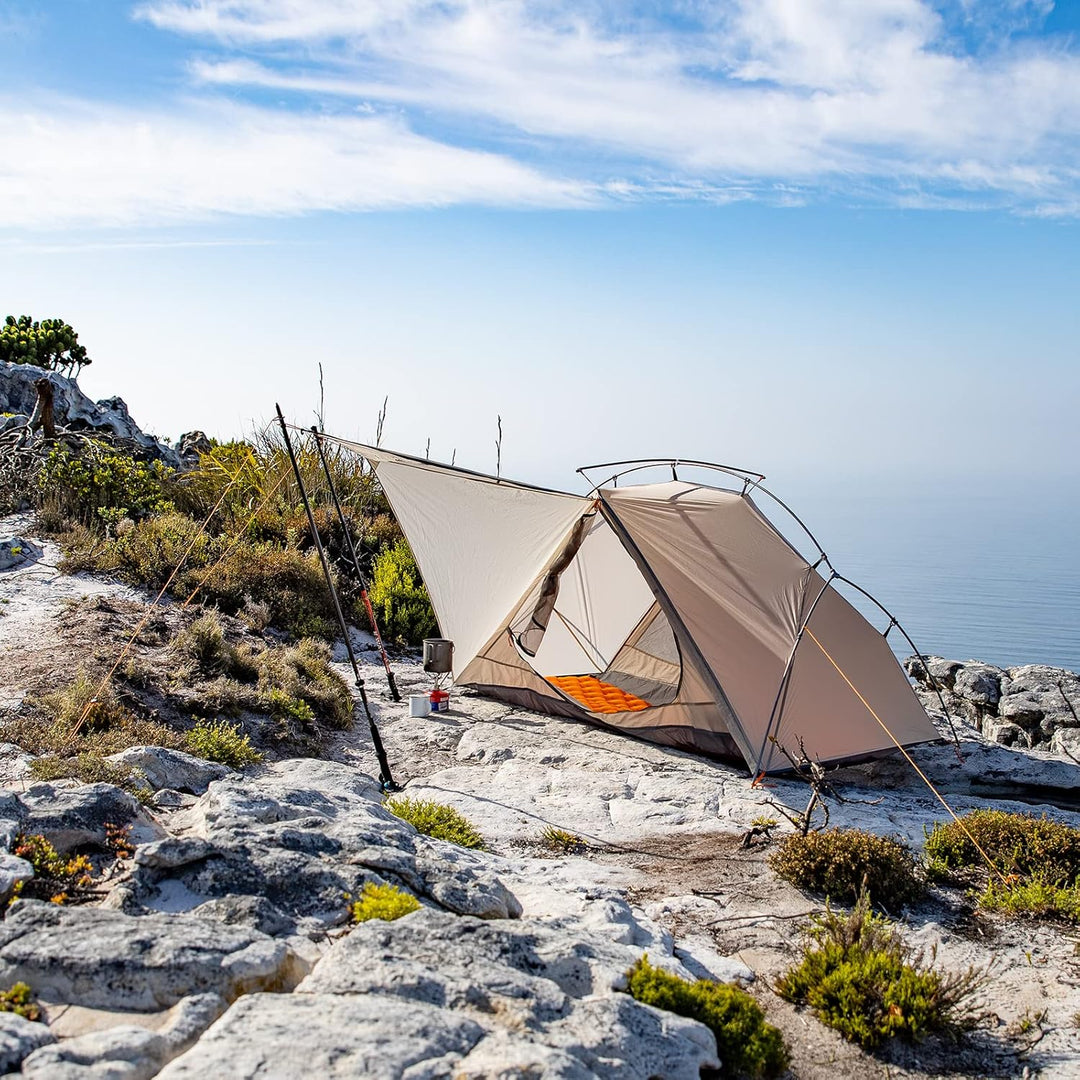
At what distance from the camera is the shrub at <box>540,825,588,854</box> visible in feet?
21.3

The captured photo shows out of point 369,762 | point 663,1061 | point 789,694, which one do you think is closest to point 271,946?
point 663,1061

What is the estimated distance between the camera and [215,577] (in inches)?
448

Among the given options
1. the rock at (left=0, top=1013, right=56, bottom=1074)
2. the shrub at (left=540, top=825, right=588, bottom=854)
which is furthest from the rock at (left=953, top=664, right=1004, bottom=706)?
the rock at (left=0, top=1013, right=56, bottom=1074)

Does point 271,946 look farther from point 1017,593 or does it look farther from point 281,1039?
point 1017,593

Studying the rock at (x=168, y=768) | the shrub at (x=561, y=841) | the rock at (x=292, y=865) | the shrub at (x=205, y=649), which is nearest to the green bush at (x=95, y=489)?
the shrub at (x=205, y=649)

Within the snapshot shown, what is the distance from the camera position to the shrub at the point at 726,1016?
3.78m

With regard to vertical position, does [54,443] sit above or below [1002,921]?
above

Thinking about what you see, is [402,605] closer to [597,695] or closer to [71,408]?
[597,695]

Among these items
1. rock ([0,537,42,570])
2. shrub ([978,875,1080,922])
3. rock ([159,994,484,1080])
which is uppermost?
rock ([0,537,42,570])

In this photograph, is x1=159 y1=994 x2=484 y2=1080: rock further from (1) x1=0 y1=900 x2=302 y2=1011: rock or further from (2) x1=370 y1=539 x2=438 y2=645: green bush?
(2) x1=370 y1=539 x2=438 y2=645: green bush

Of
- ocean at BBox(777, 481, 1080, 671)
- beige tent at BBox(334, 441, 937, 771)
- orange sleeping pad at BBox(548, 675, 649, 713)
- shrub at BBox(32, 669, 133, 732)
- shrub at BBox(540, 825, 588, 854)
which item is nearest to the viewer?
shrub at BBox(540, 825, 588, 854)

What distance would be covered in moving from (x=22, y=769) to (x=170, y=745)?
115 cm

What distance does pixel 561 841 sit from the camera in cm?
657

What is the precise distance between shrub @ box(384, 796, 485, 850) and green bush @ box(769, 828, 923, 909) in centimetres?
196
